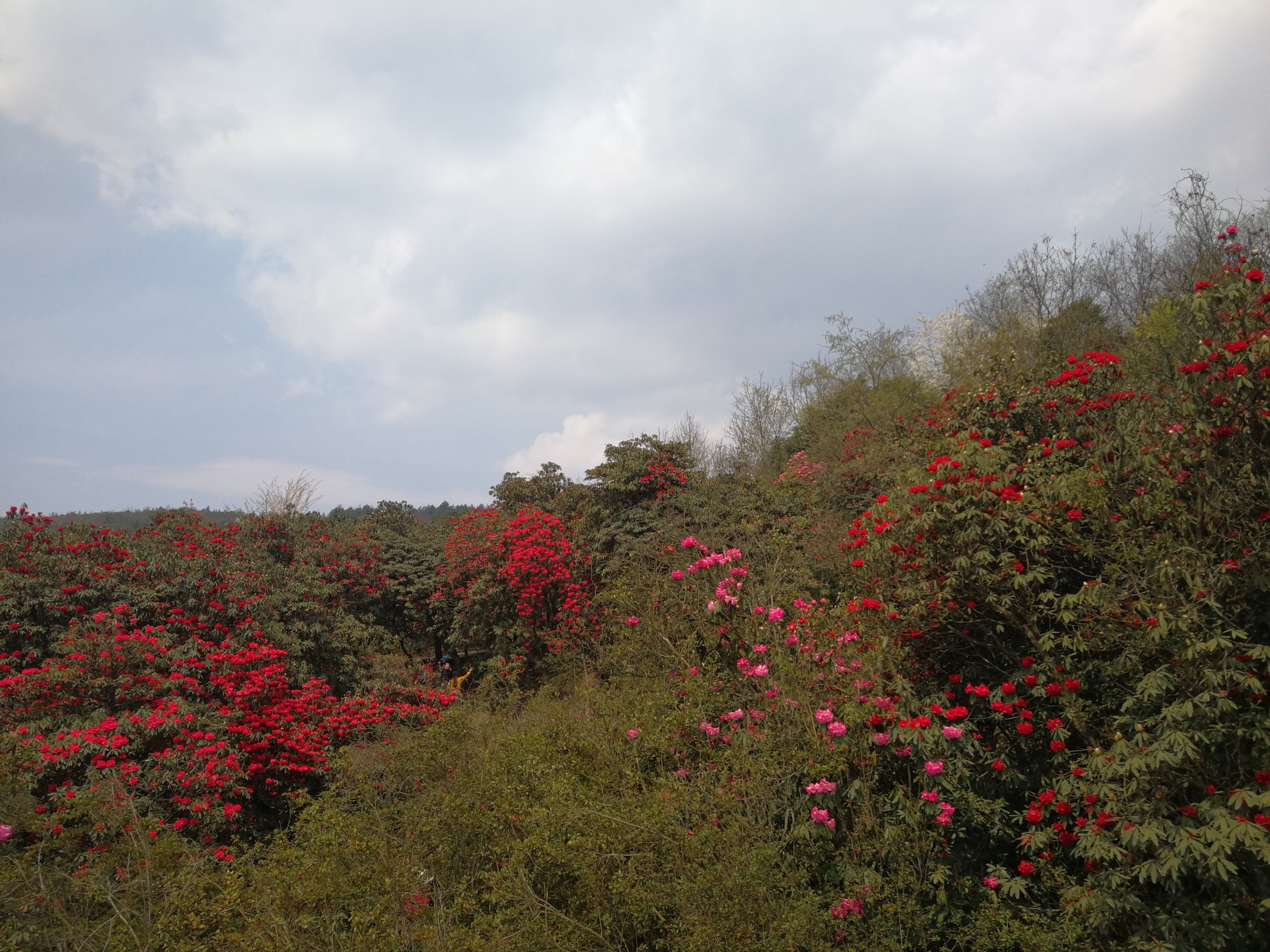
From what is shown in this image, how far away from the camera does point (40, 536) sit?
9.42 metres

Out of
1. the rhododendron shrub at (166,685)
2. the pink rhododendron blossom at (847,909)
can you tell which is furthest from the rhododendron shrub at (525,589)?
the pink rhododendron blossom at (847,909)

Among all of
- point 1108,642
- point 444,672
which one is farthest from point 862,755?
point 444,672

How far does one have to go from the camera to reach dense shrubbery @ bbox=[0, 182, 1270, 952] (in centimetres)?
355

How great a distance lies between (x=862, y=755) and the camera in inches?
179

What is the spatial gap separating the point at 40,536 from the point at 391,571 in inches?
310

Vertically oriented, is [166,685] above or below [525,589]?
below

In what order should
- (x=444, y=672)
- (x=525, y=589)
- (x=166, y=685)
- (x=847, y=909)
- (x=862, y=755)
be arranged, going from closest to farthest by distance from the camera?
1. (x=847, y=909)
2. (x=862, y=755)
3. (x=166, y=685)
4. (x=525, y=589)
5. (x=444, y=672)

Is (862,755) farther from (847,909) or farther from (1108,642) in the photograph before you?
(1108,642)

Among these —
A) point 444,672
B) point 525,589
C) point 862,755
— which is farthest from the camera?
point 444,672

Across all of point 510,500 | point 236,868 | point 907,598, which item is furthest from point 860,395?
point 236,868

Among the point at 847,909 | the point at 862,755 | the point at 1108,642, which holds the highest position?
the point at 1108,642

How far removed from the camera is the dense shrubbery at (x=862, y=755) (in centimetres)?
355

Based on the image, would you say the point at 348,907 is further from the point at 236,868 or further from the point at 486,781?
Answer: the point at 236,868

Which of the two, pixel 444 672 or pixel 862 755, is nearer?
pixel 862 755
